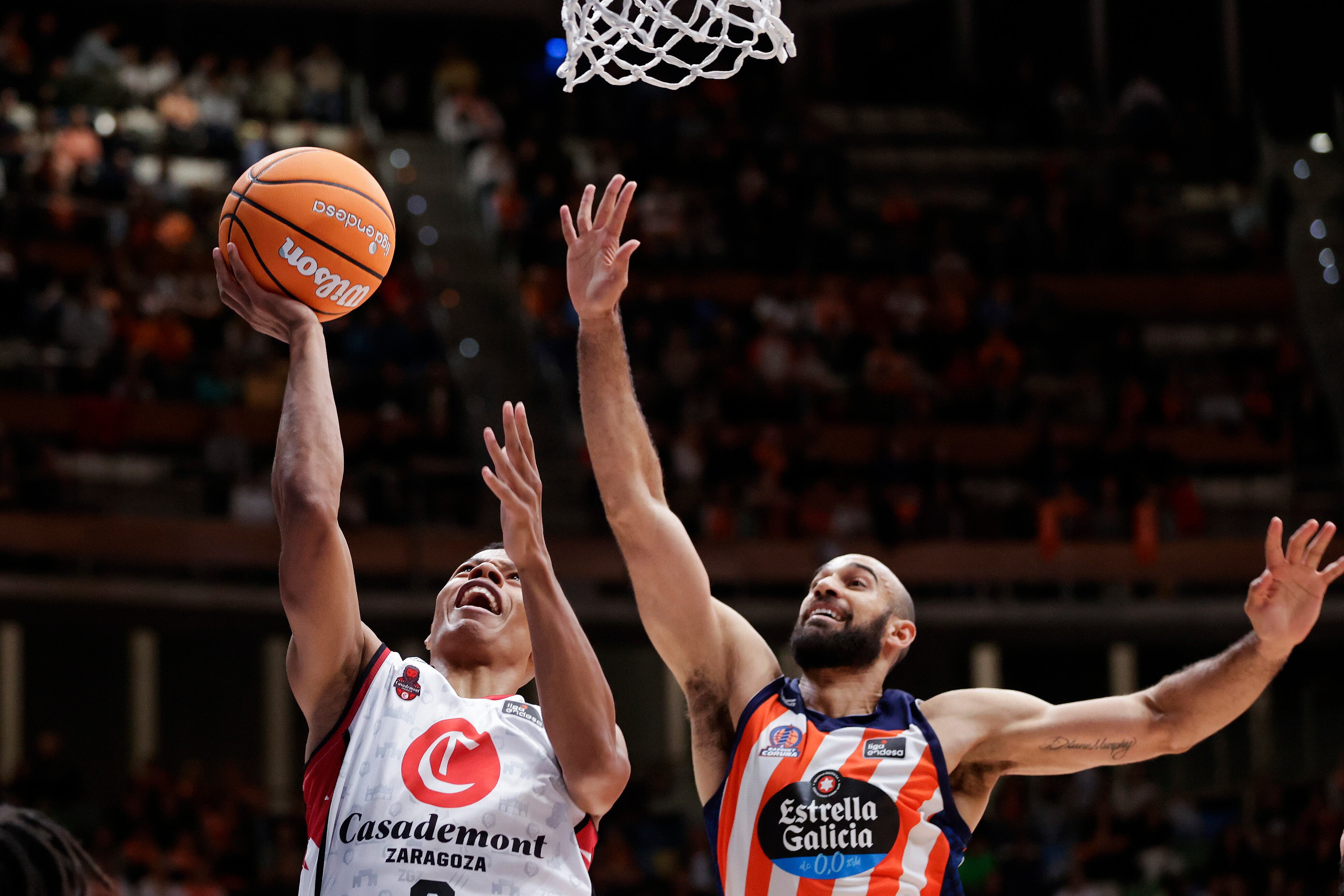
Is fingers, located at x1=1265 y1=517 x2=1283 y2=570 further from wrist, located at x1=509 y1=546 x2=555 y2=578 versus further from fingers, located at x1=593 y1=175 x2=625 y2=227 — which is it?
wrist, located at x1=509 y1=546 x2=555 y2=578

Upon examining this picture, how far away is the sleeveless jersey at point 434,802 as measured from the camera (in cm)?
299

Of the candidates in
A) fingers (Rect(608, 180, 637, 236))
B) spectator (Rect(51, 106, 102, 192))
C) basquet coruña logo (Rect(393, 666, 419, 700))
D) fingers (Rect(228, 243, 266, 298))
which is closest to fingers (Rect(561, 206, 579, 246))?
fingers (Rect(608, 180, 637, 236))

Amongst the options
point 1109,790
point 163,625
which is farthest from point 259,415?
point 1109,790

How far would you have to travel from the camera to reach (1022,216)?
15.6 metres

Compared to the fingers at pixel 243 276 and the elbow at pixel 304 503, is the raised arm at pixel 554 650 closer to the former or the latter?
the elbow at pixel 304 503

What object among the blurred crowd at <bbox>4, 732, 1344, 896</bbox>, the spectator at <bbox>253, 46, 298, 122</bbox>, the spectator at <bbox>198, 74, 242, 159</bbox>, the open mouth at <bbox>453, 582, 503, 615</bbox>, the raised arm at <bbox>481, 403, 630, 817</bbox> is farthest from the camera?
the spectator at <bbox>253, 46, 298, 122</bbox>

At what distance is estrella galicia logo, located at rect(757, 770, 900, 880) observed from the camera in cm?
390

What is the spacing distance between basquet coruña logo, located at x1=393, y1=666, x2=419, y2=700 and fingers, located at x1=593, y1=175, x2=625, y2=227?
4.13ft

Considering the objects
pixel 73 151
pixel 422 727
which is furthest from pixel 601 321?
pixel 73 151

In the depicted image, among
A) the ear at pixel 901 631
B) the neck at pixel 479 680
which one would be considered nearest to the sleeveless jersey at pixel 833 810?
the ear at pixel 901 631

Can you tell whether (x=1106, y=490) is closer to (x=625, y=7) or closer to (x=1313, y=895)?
(x=1313, y=895)

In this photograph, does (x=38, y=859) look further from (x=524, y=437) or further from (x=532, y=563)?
(x=524, y=437)

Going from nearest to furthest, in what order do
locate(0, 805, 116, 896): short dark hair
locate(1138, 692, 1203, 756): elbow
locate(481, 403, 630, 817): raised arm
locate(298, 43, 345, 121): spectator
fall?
locate(0, 805, 116, 896): short dark hair < locate(481, 403, 630, 817): raised arm < locate(1138, 692, 1203, 756): elbow < locate(298, 43, 345, 121): spectator

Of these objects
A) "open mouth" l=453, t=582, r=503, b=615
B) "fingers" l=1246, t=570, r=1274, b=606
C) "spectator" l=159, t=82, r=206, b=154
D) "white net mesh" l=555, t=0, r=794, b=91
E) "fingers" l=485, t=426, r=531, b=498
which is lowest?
"fingers" l=1246, t=570, r=1274, b=606
